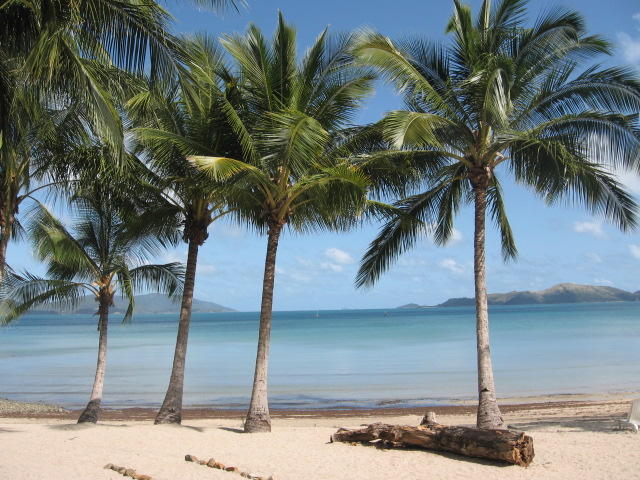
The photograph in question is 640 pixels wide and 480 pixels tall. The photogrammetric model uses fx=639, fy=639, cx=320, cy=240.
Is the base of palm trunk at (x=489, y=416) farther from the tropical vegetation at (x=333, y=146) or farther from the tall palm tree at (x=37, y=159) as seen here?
the tall palm tree at (x=37, y=159)

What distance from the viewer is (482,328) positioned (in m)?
10.9

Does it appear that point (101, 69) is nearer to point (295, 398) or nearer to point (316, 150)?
point (316, 150)

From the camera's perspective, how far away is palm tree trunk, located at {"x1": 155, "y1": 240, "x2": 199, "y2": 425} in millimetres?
Result: 11984

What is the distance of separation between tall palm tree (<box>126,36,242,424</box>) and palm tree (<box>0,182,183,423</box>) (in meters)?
1.09

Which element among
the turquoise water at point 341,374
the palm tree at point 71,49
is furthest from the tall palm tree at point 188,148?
the turquoise water at point 341,374

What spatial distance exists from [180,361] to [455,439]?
568cm

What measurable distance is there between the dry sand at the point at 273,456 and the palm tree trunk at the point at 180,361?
0.64 m

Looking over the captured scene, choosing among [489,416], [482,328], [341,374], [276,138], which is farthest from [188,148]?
[341,374]

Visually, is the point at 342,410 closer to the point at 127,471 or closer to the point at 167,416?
the point at 167,416

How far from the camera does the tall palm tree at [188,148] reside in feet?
36.0

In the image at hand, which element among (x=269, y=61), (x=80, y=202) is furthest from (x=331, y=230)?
(x=80, y=202)

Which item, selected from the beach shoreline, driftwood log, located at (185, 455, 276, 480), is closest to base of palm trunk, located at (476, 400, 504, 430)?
driftwood log, located at (185, 455, 276, 480)

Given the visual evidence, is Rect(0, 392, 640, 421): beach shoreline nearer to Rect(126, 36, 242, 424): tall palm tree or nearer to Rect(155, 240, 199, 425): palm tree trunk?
Rect(155, 240, 199, 425): palm tree trunk

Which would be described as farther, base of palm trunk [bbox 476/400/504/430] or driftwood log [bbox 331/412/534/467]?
base of palm trunk [bbox 476/400/504/430]
